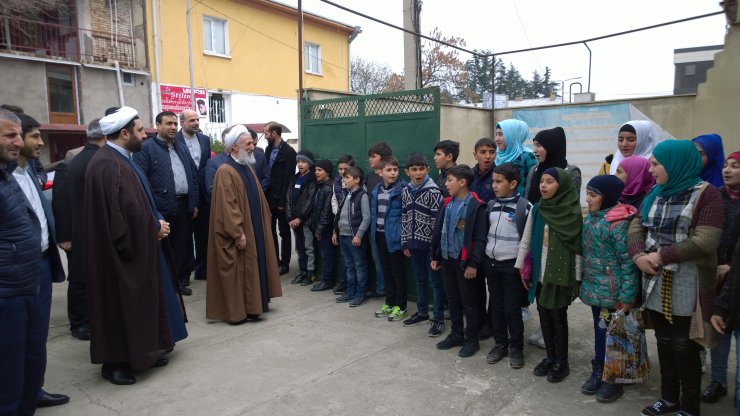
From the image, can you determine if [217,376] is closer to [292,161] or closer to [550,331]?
[550,331]

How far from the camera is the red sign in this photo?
18.4 metres

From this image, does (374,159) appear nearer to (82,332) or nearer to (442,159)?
(442,159)

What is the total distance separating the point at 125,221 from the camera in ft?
12.0

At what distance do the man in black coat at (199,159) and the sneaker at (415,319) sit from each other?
3.15m

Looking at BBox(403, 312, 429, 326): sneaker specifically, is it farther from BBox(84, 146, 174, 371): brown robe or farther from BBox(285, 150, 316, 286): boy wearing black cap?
BBox(84, 146, 174, 371): brown robe

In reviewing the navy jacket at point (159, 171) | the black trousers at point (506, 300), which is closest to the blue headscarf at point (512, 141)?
the black trousers at point (506, 300)

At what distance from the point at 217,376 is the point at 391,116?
10.7 feet

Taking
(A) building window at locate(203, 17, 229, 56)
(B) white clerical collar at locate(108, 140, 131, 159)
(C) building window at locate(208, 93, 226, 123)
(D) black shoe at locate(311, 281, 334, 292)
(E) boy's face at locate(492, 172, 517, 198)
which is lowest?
(D) black shoe at locate(311, 281, 334, 292)

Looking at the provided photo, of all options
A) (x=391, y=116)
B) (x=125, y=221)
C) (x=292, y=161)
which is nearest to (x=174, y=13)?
(x=292, y=161)

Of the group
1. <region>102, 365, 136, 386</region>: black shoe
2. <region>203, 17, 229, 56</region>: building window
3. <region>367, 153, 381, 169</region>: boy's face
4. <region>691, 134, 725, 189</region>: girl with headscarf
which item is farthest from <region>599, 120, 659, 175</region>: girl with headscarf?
<region>203, 17, 229, 56</region>: building window

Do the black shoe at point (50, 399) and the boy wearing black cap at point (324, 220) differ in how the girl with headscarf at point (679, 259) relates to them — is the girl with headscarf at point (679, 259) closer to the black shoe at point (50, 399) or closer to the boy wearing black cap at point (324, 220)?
the boy wearing black cap at point (324, 220)

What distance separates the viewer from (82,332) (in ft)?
15.6

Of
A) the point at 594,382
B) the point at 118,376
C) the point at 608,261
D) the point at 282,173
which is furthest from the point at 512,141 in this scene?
the point at 118,376

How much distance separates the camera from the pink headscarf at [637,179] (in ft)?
11.1
